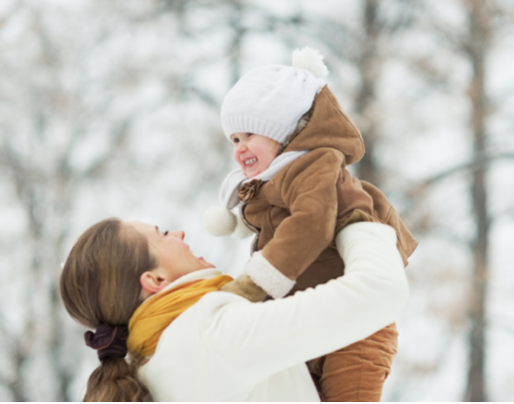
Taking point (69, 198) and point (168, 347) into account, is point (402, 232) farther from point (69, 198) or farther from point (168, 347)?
point (69, 198)

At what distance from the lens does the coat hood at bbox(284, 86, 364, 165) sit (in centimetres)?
81

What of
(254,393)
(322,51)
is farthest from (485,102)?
(254,393)

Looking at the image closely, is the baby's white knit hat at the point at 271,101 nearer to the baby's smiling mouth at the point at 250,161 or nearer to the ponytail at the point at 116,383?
the baby's smiling mouth at the point at 250,161

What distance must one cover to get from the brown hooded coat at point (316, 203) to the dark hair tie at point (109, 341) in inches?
10.2

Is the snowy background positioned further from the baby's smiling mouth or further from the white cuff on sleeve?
the white cuff on sleeve

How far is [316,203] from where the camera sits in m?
0.73

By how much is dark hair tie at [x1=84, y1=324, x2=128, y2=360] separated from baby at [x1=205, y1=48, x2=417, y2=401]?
20 centimetres

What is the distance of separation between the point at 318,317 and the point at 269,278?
91mm

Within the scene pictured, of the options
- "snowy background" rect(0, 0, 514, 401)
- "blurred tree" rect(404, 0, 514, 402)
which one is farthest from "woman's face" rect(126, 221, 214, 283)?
"blurred tree" rect(404, 0, 514, 402)

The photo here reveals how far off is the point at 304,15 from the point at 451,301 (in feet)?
6.19

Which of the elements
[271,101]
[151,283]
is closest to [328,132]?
[271,101]

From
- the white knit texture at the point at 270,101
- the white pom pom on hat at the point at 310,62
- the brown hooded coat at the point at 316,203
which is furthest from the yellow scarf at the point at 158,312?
the white pom pom on hat at the point at 310,62

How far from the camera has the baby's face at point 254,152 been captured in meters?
0.85

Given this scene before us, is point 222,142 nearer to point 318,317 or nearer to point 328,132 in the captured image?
point 328,132
